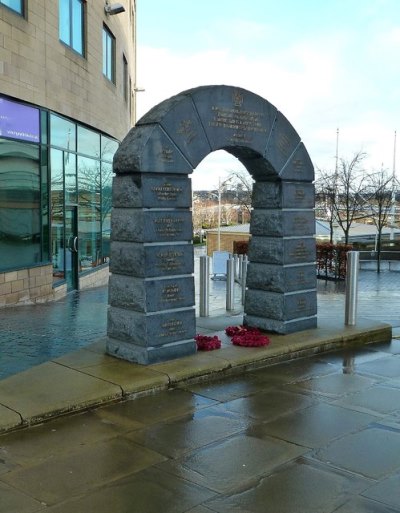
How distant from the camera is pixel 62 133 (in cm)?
1448

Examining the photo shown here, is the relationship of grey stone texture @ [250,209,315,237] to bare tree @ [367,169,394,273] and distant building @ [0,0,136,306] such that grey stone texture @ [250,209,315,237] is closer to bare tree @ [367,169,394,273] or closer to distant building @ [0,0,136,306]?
distant building @ [0,0,136,306]

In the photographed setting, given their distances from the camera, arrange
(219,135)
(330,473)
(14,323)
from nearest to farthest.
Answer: (330,473)
(219,135)
(14,323)

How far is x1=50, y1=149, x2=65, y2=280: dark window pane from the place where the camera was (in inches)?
551

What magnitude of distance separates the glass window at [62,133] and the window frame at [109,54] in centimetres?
365

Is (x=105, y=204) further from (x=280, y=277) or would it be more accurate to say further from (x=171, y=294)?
(x=171, y=294)

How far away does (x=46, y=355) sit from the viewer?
747cm

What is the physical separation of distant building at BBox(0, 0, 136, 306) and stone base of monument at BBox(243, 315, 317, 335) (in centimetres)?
568

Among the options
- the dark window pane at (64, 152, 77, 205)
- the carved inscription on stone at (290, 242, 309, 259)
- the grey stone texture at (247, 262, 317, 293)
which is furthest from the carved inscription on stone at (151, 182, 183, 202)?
the dark window pane at (64, 152, 77, 205)

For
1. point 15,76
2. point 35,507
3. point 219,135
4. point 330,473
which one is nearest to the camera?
point 35,507

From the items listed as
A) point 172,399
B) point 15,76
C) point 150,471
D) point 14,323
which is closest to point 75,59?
point 15,76

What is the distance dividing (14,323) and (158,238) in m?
4.44

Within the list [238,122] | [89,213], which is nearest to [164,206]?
[238,122]

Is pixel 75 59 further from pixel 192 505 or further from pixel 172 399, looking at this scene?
pixel 192 505

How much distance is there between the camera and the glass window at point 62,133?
45.4 ft
